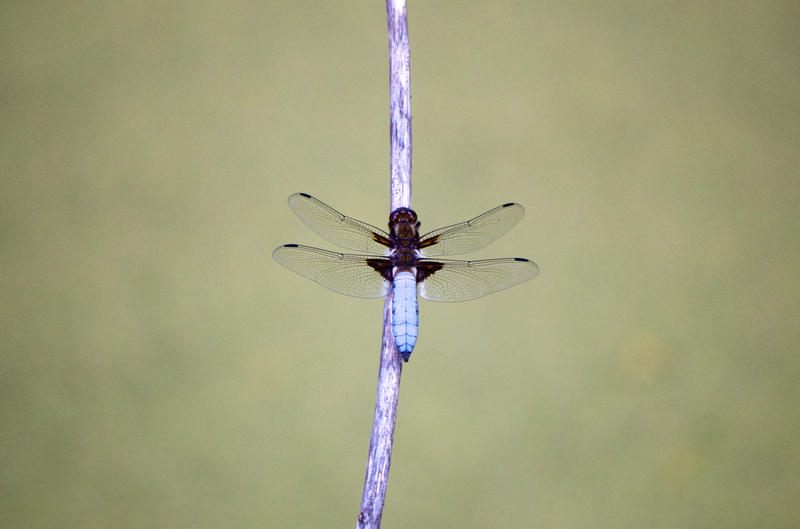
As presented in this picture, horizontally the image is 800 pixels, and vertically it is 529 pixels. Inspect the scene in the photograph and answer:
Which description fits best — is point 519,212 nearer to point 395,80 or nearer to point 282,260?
point 395,80

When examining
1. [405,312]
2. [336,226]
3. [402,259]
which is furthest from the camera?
[336,226]

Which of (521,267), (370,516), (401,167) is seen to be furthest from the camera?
(521,267)

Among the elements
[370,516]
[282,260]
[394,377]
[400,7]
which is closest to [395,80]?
[400,7]

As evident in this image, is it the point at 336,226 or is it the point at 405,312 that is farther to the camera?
the point at 336,226

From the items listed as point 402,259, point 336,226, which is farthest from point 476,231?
point 336,226

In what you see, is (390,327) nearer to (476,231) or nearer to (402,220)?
(402,220)

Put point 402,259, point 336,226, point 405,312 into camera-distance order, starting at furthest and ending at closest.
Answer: point 336,226, point 402,259, point 405,312

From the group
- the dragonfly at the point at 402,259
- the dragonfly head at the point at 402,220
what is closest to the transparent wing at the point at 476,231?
the dragonfly at the point at 402,259
